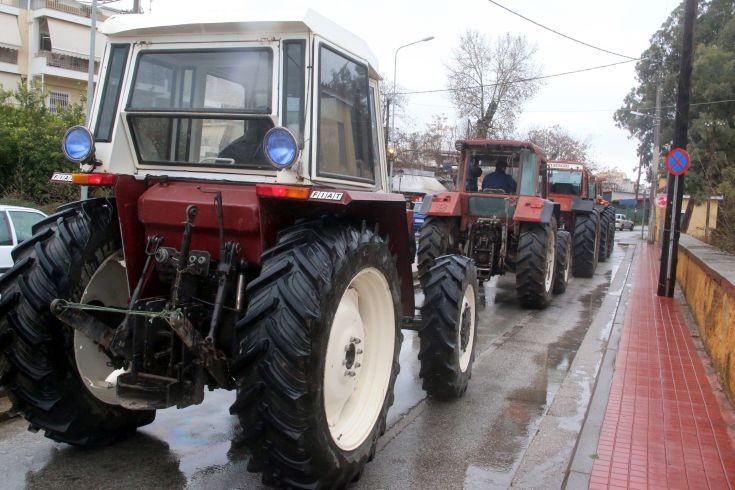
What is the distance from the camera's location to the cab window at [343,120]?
389cm

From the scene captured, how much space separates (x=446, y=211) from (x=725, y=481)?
6.40 m

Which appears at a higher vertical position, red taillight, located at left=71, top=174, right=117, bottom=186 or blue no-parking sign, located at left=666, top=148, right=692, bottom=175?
blue no-parking sign, located at left=666, top=148, right=692, bottom=175

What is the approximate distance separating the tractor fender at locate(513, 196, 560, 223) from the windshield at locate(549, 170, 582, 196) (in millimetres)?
7015

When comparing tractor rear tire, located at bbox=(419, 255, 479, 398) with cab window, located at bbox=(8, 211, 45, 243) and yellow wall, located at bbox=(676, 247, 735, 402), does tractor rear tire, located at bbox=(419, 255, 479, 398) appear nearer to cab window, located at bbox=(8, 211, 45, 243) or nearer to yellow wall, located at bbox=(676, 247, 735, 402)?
yellow wall, located at bbox=(676, 247, 735, 402)

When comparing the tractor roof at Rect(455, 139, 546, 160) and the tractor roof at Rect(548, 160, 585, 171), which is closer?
the tractor roof at Rect(455, 139, 546, 160)

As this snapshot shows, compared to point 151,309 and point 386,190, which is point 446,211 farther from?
point 151,309

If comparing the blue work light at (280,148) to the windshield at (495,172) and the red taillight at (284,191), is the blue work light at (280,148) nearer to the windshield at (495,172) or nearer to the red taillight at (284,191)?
the red taillight at (284,191)

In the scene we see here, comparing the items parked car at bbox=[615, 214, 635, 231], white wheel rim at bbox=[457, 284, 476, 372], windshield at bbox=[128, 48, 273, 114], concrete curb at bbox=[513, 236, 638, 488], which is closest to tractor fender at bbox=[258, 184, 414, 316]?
windshield at bbox=[128, 48, 273, 114]

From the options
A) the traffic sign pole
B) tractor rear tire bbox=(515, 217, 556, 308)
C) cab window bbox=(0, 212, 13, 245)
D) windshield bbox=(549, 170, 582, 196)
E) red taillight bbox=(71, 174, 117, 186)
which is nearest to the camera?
red taillight bbox=(71, 174, 117, 186)

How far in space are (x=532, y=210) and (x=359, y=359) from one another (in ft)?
22.1

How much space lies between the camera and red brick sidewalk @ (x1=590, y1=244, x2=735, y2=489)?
4.29 metres

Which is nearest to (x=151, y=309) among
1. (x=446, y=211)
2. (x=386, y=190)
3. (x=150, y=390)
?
(x=150, y=390)

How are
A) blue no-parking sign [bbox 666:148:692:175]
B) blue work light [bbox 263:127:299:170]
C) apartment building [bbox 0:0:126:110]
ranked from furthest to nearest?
apartment building [bbox 0:0:126:110] → blue no-parking sign [bbox 666:148:692:175] → blue work light [bbox 263:127:299:170]

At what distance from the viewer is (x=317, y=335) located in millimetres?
3246
